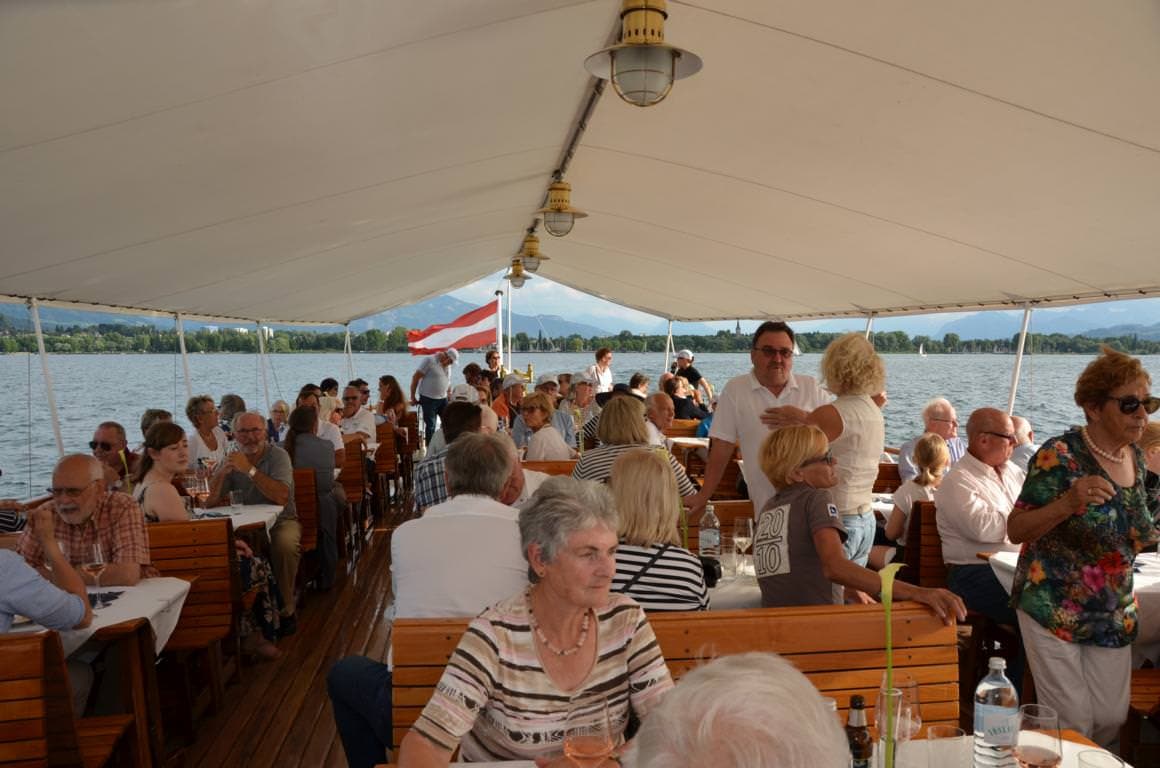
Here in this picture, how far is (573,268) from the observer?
14039 mm

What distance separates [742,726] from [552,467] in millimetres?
4759

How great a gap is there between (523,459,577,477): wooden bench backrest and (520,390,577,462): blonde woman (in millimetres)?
161

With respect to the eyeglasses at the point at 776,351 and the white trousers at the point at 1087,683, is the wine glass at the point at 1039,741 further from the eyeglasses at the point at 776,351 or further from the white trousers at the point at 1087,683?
the eyeglasses at the point at 776,351

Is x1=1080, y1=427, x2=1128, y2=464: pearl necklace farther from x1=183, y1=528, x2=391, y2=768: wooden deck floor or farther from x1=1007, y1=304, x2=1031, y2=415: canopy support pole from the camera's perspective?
x1=1007, y1=304, x2=1031, y2=415: canopy support pole

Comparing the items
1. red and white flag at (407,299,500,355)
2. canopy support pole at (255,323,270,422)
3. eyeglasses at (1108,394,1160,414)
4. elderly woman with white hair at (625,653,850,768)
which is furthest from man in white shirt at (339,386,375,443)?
red and white flag at (407,299,500,355)

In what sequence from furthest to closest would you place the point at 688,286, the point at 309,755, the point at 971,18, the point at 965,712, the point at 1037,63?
the point at 688,286 → the point at 965,712 → the point at 309,755 → the point at 1037,63 → the point at 971,18

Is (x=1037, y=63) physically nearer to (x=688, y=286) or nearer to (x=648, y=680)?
(x=648, y=680)

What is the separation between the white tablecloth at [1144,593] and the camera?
348 centimetres

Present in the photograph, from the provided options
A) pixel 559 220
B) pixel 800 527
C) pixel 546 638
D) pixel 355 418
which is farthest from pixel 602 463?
pixel 355 418

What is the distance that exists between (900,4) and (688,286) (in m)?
9.00

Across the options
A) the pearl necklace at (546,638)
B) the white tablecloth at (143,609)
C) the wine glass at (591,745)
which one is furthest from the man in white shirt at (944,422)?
the wine glass at (591,745)

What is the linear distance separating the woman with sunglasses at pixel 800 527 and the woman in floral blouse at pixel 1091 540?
0.59 metres

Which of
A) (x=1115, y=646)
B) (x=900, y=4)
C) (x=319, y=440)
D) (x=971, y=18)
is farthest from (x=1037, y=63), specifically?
(x=319, y=440)

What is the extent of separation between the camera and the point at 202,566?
4.08 meters
